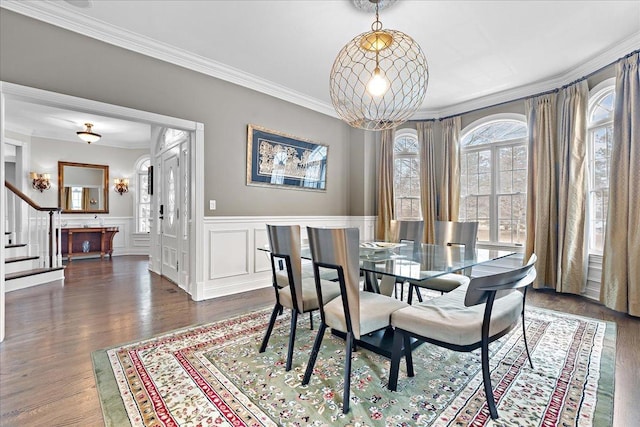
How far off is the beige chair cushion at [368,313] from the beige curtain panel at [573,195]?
3.03 m

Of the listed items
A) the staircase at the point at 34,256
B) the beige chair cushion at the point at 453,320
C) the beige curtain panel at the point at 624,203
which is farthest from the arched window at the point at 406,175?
the staircase at the point at 34,256

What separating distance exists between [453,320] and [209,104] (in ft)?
11.3

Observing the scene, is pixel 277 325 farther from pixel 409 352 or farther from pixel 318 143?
pixel 318 143

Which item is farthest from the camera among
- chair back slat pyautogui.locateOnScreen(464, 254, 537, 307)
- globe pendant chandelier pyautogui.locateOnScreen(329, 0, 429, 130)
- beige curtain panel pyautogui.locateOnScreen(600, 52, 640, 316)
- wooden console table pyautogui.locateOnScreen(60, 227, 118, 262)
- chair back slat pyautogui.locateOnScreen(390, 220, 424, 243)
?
wooden console table pyautogui.locateOnScreen(60, 227, 118, 262)

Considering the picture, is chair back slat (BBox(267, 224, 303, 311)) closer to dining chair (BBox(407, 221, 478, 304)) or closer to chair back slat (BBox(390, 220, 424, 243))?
dining chair (BBox(407, 221, 478, 304))

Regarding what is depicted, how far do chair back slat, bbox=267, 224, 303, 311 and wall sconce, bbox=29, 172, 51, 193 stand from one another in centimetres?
703

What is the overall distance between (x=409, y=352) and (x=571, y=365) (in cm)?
114

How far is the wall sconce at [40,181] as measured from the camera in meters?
6.27

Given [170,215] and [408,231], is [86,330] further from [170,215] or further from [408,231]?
[408,231]

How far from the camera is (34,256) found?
464 cm

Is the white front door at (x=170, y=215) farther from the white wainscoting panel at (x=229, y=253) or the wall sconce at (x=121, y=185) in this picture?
the wall sconce at (x=121, y=185)

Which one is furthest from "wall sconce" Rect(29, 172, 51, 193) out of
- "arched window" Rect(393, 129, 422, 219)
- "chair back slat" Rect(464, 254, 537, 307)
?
"chair back slat" Rect(464, 254, 537, 307)

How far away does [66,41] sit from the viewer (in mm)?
2643

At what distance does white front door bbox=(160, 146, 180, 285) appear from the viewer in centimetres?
425
